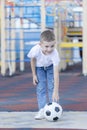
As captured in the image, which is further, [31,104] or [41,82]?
[31,104]

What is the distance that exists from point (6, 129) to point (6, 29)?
663 cm

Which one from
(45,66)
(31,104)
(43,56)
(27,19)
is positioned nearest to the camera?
(43,56)

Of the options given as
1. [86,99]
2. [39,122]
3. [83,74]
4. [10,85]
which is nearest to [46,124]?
[39,122]

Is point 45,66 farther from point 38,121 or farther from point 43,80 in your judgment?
point 38,121

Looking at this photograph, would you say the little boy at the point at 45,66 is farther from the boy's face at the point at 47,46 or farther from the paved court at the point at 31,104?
the paved court at the point at 31,104

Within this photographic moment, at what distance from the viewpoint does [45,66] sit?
5.46m

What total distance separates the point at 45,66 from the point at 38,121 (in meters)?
0.65

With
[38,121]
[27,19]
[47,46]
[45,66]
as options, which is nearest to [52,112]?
[38,121]

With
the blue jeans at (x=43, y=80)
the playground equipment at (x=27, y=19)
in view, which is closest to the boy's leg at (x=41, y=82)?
the blue jeans at (x=43, y=80)

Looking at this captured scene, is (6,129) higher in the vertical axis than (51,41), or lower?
lower

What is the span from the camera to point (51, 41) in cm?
518

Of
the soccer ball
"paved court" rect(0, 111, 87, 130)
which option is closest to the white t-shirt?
the soccer ball

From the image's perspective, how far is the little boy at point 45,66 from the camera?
17.1ft

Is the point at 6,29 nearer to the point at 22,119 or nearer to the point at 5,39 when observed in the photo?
the point at 5,39
